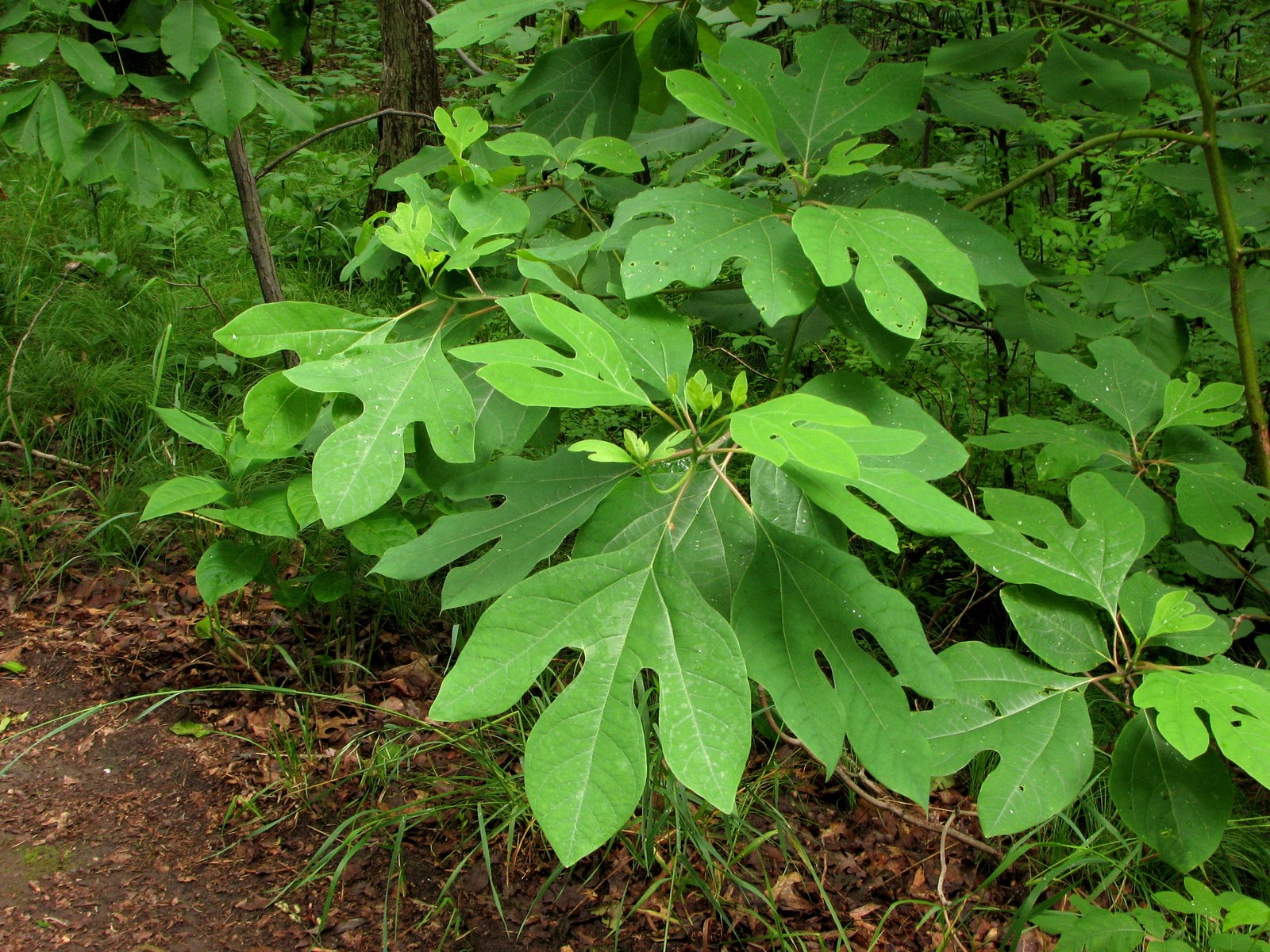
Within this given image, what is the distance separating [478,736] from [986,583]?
1.87m

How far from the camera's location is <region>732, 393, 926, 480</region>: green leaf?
79cm

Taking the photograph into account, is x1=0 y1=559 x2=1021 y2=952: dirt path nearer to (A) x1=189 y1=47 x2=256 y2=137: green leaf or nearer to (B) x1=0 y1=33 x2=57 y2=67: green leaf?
(A) x1=189 y1=47 x2=256 y2=137: green leaf

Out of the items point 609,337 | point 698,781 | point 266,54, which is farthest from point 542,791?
point 266,54

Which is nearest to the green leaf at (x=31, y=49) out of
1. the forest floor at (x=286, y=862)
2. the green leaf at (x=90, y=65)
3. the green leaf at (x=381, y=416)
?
the green leaf at (x=90, y=65)

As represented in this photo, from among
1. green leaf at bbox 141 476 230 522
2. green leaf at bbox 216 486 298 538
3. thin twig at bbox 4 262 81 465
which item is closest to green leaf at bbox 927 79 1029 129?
green leaf at bbox 216 486 298 538

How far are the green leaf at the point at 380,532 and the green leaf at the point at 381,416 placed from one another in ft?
3.33

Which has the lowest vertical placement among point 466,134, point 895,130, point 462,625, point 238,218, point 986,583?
point 986,583

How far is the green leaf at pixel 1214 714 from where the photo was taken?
951 millimetres

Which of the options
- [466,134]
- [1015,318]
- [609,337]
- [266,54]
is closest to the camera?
[609,337]

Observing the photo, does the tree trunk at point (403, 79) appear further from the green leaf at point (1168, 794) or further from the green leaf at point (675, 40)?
the green leaf at point (1168, 794)

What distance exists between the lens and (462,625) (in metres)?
2.86

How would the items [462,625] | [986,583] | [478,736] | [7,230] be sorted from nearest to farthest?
[478,736], [462,625], [986,583], [7,230]

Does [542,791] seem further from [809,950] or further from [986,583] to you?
[986,583]

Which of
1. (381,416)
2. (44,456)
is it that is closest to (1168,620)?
(381,416)
